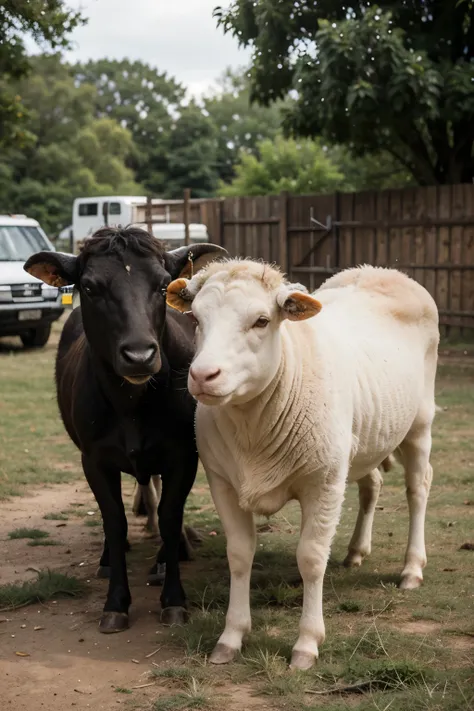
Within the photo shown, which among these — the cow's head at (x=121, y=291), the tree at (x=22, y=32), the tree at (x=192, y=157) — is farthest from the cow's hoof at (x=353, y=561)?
the tree at (x=192, y=157)

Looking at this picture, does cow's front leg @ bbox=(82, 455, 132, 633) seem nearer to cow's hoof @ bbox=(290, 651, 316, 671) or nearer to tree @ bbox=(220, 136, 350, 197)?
cow's hoof @ bbox=(290, 651, 316, 671)

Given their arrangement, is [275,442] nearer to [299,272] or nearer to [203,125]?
[299,272]

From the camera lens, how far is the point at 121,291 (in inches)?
177

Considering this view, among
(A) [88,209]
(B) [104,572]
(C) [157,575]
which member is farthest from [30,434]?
(A) [88,209]

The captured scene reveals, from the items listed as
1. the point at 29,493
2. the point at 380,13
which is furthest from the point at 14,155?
the point at 29,493

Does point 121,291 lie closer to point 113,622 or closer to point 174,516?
point 174,516

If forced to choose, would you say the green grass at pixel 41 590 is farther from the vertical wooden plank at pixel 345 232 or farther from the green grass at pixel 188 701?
the vertical wooden plank at pixel 345 232

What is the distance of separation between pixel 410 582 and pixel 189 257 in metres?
2.09

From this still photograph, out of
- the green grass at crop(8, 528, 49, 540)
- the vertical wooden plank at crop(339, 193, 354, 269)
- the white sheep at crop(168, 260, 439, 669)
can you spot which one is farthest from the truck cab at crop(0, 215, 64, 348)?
the white sheep at crop(168, 260, 439, 669)

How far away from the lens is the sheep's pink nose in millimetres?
3734

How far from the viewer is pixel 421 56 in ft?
44.1

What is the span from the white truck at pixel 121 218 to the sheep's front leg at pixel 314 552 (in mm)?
17054

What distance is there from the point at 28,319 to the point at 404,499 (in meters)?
10.4

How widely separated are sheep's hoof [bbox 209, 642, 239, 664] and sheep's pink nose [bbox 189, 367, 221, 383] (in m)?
1.28
